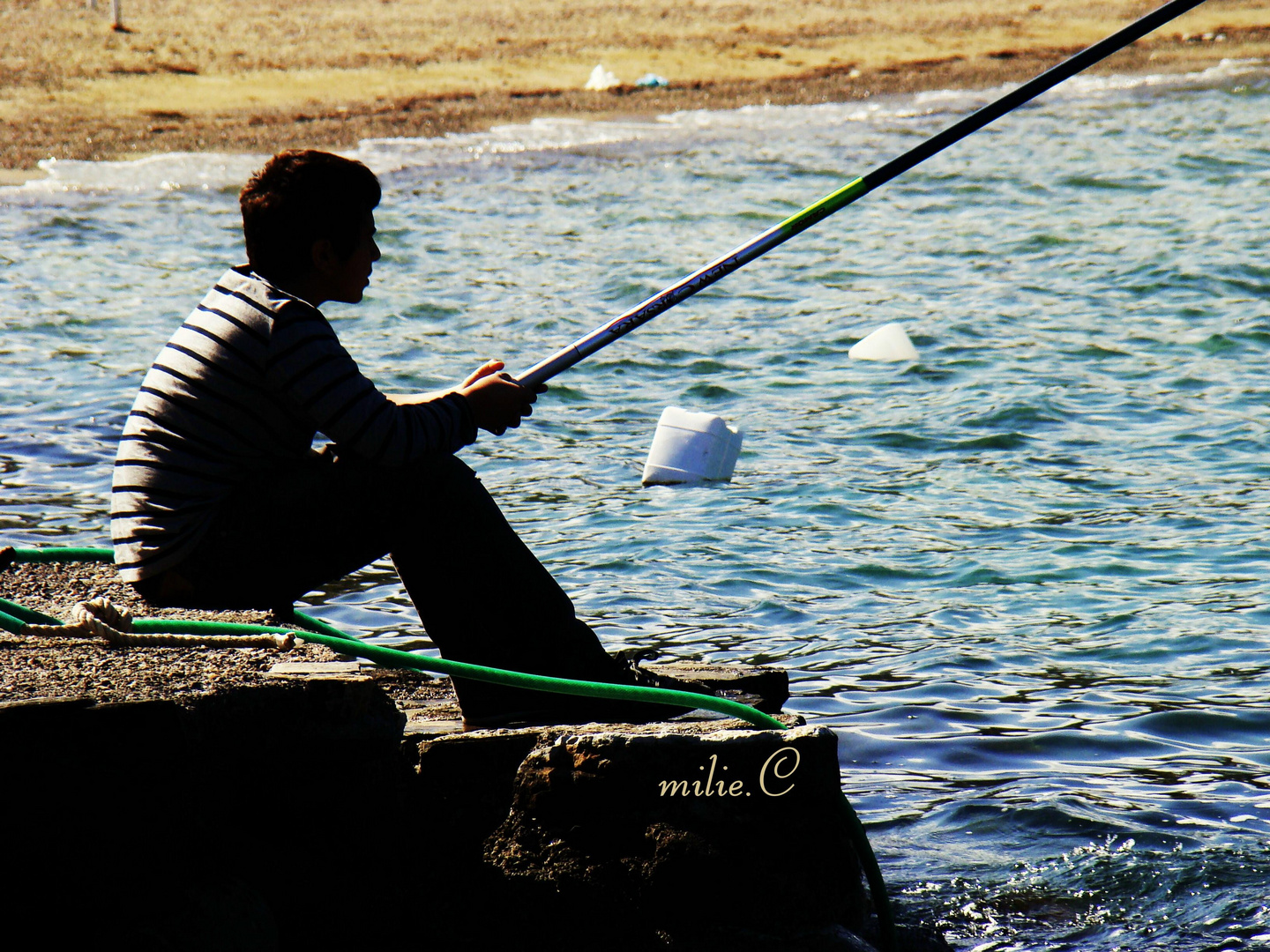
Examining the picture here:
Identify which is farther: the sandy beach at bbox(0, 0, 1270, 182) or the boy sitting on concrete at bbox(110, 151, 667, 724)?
the sandy beach at bbox(0, 0, 1270, 182)

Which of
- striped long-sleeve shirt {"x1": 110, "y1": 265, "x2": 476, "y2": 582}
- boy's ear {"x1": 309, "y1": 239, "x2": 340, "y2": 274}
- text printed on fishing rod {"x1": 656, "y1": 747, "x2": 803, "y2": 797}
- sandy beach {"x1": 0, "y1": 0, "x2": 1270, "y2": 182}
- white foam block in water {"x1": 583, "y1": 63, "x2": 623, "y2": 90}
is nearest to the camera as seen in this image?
text printed on fishing rod {"x1": 656, "y1": 747, "x2": 803, "y2": 797}

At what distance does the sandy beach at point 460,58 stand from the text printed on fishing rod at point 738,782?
13.3 meters

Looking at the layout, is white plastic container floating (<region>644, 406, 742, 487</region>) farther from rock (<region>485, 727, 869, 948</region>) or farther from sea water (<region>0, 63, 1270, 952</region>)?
rock (<region>485, 727, 869, 948</region>)

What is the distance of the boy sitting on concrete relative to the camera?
3.22 m

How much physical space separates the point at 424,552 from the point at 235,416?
475 millimetres

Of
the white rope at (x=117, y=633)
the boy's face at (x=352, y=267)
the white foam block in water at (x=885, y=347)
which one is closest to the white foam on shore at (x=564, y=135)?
the white foam block in water at (x=885, y=347)

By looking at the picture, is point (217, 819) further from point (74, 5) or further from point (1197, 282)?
point (74, 5)

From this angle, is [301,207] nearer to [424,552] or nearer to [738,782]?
[424,552]

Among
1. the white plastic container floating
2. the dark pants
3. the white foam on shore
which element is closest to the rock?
the dark pants

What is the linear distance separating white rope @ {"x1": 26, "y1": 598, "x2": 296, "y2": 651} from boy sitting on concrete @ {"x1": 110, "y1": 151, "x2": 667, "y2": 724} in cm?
12

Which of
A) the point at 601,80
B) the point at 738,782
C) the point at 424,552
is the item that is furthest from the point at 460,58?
the point at 738,782

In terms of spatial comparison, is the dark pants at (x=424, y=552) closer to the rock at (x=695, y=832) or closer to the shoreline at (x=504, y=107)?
the rock at (x=695, y=832)

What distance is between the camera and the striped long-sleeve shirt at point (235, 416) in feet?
10.5

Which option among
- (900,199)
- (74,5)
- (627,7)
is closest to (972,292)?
(900,199)
